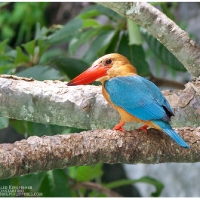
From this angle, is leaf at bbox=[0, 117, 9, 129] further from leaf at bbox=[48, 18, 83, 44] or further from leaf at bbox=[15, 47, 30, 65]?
leaf at bbox=[48, 18, 83, 44]

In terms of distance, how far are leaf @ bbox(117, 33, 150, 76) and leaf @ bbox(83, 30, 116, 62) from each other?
0.08 meters

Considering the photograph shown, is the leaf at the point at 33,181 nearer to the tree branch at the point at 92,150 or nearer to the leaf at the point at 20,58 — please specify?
the leaf at the point at 20,58

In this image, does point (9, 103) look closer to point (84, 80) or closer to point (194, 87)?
point (84, 80)

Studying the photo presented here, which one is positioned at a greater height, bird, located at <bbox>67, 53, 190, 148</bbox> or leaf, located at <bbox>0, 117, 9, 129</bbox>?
bird, located at <bbox>67, 53, 190, 148</bbox>

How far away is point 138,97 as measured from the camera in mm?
1629

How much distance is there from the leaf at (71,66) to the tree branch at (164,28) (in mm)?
534

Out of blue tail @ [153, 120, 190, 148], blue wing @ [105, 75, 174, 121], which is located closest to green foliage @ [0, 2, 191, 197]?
blue wing @ [105, 75, 174, 121]

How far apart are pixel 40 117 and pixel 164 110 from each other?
1.51 ft

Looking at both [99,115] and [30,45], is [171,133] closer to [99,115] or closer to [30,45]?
[99,115]

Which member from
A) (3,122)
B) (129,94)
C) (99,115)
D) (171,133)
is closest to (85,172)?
(3,122)

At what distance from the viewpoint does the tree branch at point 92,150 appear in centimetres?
127

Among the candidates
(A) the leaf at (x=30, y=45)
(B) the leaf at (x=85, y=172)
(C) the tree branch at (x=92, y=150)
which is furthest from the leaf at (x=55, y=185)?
(C) the tree branch at (x=92, y=150)

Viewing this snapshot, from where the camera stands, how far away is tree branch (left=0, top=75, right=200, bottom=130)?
170 cm

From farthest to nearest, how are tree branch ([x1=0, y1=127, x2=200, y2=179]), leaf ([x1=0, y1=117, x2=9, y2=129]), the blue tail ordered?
leaf ([x1=0, y1=117, x2=9, y2=129]), the blue tail, tree branch ([x1=0, y1=127, x2=200, y2=179])
